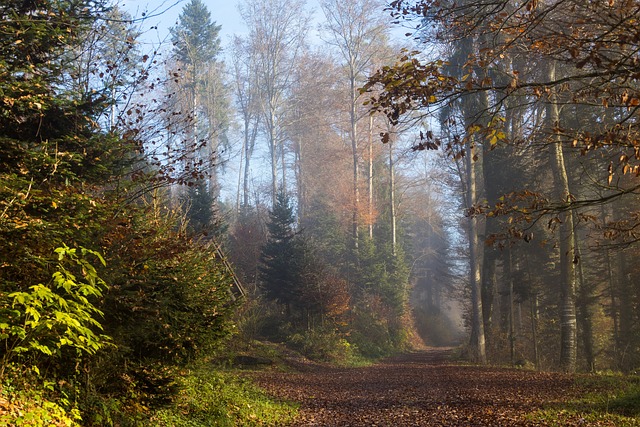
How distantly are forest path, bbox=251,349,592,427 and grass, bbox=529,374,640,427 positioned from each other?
0.86 ft

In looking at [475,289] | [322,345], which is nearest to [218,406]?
[322,345]

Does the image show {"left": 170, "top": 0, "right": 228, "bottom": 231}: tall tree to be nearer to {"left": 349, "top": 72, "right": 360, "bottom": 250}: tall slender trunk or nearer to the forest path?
{"left": 349, "top": 72, "right": 360, "bottom": 250}: tall slender trunk

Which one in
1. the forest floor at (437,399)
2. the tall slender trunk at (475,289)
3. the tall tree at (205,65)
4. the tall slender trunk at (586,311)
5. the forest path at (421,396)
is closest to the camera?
the forest floor at (437,399)

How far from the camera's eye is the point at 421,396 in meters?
11.2

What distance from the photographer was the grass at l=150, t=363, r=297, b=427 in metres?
7.80

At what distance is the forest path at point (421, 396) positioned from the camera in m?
8.79

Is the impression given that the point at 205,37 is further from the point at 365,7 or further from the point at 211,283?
the point at 211,283

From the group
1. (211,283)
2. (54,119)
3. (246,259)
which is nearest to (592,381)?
(211,283)

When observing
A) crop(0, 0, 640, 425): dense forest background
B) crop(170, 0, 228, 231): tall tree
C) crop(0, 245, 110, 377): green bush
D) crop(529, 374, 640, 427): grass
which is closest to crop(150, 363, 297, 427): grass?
crop(0, 0, 640, 425): dense forest background

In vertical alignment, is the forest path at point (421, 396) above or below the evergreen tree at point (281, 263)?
below

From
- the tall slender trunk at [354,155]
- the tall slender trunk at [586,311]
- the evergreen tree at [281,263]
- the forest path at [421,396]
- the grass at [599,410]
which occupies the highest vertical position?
the tall slender trunk at [354,155]

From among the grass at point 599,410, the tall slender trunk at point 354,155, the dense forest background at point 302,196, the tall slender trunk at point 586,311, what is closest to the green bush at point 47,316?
the dense forest background at point 302,196

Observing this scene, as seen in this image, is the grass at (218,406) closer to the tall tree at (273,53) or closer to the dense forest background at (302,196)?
the dense forest background at (302,196)

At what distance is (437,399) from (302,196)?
110ft
